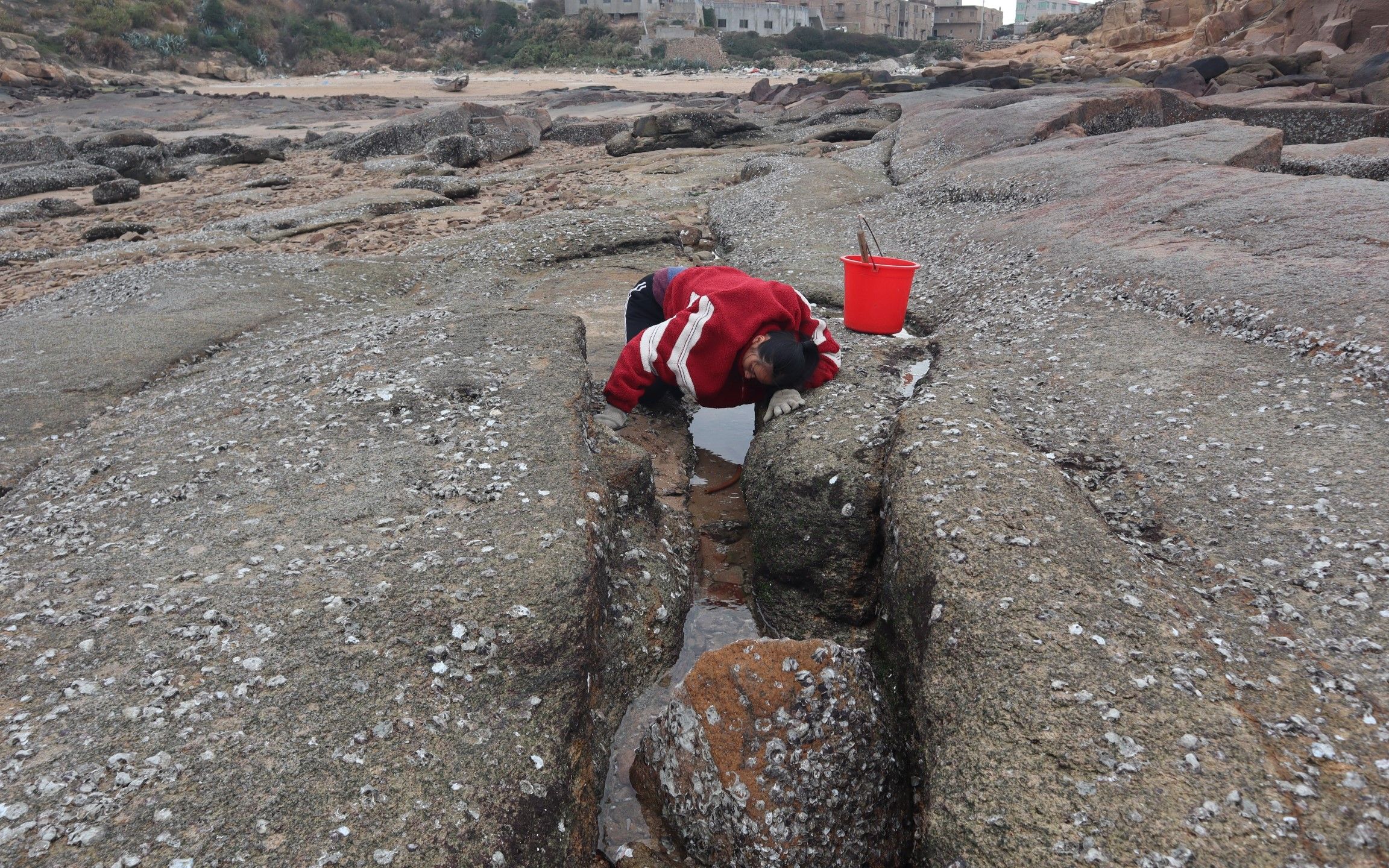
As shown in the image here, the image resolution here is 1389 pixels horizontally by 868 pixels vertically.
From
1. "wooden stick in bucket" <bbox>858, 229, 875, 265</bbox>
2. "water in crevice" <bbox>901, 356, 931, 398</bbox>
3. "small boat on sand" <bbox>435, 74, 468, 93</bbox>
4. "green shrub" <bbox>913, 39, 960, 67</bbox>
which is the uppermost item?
"green shrub" <bbox>913, 39, 960, 67</bbox>

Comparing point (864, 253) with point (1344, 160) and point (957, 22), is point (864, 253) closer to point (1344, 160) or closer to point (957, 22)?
point (1344, 160)

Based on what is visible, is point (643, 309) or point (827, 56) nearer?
point (643, 309)

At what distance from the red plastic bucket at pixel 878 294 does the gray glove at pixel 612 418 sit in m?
1.51

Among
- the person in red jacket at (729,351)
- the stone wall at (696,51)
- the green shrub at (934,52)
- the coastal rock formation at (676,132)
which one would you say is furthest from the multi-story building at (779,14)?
the person in red jacket at (729,351)

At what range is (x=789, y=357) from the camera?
11.4 feet

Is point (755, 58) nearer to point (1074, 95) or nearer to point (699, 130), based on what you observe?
point (699, 130)

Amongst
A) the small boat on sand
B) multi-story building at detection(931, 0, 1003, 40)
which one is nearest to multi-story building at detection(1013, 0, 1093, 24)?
multi-story building at detection(931, 0, 1003, 40)

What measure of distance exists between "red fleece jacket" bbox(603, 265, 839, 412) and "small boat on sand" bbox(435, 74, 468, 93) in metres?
34.8

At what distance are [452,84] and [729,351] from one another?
37103 mm

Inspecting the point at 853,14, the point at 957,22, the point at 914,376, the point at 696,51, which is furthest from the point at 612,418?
the point at 957,22

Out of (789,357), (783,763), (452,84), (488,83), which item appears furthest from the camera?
(488,83)

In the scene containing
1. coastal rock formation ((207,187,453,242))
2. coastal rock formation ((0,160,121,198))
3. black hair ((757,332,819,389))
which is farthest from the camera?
coastal rock formation ((0,160,121,198))

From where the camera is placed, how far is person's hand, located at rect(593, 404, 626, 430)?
367cm

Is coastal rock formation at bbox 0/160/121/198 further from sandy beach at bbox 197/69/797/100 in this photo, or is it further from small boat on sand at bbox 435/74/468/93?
small boat on sand at bbox 435/74/468/93
